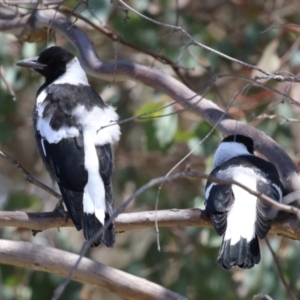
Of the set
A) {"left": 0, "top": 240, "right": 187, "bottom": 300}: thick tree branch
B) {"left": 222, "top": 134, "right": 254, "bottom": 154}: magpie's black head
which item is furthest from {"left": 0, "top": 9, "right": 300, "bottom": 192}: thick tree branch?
{"left": 0, "top": 240, "right": 187, "bottom": 300}: thick tree branch

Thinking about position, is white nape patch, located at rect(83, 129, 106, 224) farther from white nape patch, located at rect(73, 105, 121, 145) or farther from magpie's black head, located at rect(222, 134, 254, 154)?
magpie's black head, located at rect(222, 134, 254, 154)

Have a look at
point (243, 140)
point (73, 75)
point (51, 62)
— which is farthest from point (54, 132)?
point (243, 140)

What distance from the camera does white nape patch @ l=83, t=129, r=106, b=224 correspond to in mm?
4117

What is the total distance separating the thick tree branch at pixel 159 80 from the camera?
A: 430 cm

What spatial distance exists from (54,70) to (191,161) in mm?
2020

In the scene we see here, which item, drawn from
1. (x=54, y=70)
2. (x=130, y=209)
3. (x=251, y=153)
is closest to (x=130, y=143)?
(x=130, y=209)

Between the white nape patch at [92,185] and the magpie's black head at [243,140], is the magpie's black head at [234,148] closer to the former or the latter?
the magpie's black head at [243,140]

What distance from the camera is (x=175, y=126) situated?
5848 millimetres

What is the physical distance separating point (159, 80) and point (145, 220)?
1.26 metres

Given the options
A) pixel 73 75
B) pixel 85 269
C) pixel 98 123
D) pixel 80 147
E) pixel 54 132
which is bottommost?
pixel 85 269

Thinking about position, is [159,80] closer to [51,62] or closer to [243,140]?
[243,140]

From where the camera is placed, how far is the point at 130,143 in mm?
7672

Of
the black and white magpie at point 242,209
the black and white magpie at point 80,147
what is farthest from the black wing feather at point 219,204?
the black and white magpie at point 80,147

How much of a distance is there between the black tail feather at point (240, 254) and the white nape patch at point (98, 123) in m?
0.96
